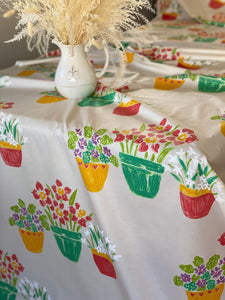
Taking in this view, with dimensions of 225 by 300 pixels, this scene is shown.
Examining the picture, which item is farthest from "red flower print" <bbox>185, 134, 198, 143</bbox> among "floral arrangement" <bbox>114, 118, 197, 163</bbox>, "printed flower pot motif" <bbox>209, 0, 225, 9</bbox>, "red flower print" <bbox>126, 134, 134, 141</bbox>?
"printed flower pot motif" <bbox>209, 0, 225, 9</bbox>

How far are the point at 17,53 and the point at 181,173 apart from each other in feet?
3.16

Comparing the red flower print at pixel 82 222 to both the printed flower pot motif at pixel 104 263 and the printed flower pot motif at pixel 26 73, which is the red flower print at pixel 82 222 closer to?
the printed flower pot motif at pixel 104 263

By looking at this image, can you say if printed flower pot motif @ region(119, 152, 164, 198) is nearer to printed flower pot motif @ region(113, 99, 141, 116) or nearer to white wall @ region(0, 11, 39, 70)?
printed flower pot motif @ region(113, 99, 141, 116)

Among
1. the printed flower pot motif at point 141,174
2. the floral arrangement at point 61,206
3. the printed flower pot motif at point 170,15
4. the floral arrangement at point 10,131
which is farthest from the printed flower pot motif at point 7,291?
the printed flower pot motif at point 170,15

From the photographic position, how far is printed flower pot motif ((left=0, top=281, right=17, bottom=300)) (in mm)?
1157

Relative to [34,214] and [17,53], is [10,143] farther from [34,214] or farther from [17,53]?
[17,53]

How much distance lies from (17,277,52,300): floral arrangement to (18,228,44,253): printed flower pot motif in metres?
0.11

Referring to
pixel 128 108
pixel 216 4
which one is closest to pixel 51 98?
pixel 128 108

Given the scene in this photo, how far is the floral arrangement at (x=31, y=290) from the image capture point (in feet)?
3.55

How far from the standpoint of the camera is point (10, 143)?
37.9 inches

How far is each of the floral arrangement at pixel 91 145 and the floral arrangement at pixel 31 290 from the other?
0.44 meters

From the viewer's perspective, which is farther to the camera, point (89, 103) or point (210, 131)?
point (89, 103)

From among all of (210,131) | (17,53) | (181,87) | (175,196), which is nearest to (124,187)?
(175,196)

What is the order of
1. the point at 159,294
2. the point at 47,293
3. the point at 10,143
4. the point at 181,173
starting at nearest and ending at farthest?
the point at 181,173 → the point at 159,294 → the point at 10,143 → the point at 47,293
